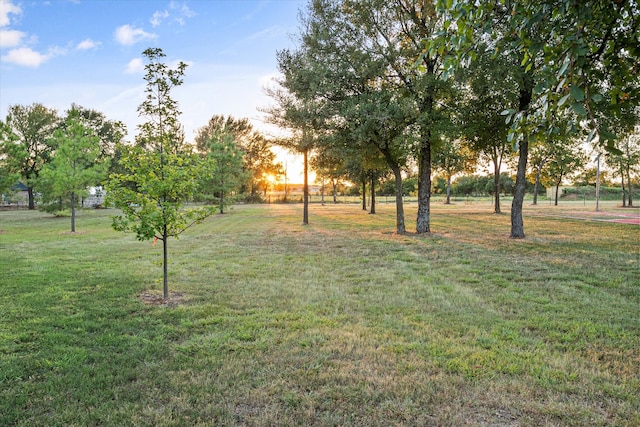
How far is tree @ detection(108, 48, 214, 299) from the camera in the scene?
5.48 m

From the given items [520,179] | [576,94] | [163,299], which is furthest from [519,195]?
[576,94]

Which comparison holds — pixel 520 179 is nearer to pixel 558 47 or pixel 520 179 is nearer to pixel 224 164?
pixel 558 47

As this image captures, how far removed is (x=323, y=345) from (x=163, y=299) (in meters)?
3.21

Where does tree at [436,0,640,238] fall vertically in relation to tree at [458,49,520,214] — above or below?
below

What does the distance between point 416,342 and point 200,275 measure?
16.9 feet

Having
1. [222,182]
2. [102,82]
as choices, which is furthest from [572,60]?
[222,182]

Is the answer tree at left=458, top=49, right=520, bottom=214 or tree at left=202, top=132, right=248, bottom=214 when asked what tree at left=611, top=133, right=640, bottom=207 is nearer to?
tree at left=458, top=49, right=520, bottom=214

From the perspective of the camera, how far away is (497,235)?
1431cm

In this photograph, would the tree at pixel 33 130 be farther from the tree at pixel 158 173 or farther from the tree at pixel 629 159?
the tree at pixel 629 159

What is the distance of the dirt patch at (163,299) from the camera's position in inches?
223

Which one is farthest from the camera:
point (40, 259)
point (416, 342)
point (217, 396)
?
point (40, 259)

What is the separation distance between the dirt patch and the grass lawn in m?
0.14

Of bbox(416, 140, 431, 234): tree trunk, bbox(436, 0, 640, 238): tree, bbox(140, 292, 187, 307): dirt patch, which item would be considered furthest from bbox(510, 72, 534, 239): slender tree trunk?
bbox(140, 292, 187, 307): dirt patch

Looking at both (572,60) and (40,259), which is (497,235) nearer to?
(572,60)
